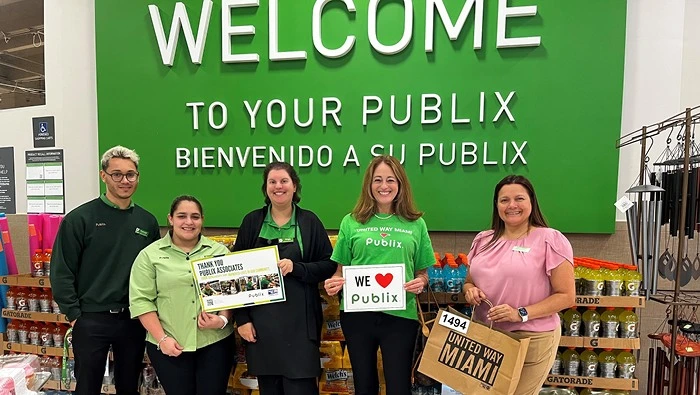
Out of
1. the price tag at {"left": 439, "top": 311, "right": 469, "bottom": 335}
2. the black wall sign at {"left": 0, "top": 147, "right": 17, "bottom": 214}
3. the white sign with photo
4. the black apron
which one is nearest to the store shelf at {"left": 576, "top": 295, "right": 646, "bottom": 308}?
the price tag at {"left": 439, "top": 311, "right": 469, "bottom": 335}

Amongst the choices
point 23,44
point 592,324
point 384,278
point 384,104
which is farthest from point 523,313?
point 23,44

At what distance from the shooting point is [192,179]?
12.1 ft

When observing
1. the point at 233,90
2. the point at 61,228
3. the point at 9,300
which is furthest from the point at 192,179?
the point at 9,300

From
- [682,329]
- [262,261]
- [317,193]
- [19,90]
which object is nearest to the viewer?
[262,261]

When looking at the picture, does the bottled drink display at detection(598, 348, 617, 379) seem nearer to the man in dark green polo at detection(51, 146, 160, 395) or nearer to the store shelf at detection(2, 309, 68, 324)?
the man in dark green polo at detection(51, 146, 160, 395)

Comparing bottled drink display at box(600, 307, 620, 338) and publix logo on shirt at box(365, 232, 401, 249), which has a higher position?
publix logo on shirt at box(365, 232, 401, 249)

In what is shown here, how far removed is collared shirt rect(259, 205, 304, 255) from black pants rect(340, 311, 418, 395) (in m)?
0.48

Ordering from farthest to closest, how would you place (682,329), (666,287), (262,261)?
(666,287)
(682,329)
(262,261)

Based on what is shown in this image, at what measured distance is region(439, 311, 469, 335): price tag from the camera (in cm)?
Answer: 199

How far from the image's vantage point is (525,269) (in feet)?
6.25

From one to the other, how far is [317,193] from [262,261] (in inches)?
56.3

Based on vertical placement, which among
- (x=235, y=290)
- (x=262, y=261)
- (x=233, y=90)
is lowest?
(x=235, y=290)

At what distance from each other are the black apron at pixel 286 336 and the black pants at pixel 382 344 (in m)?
0.22

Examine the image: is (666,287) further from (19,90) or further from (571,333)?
(19,90)
